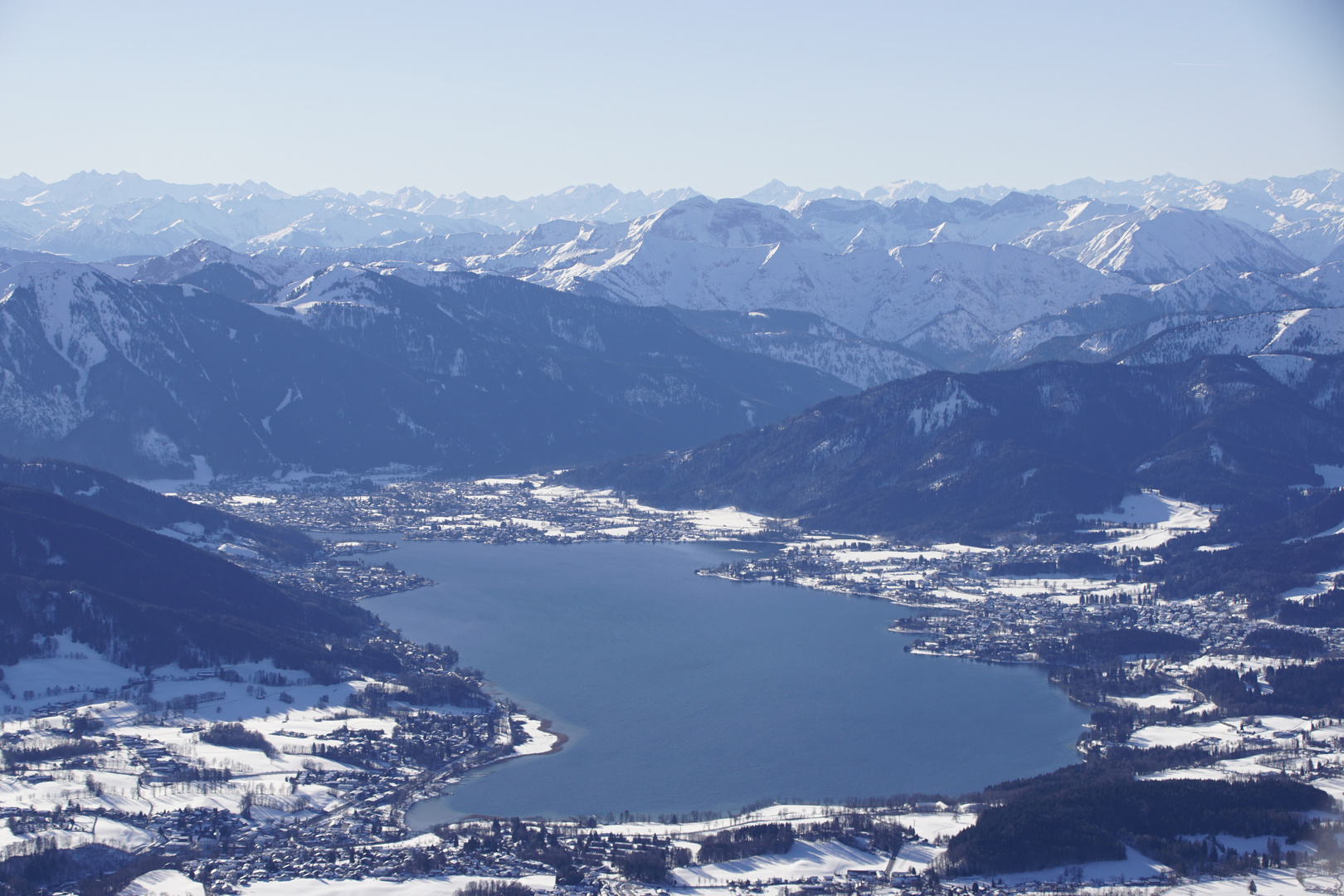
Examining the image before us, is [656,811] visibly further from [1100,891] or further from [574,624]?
[574,624]

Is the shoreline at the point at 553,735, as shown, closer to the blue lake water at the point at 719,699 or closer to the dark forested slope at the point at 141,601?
the blue lake water at the point at 719,699

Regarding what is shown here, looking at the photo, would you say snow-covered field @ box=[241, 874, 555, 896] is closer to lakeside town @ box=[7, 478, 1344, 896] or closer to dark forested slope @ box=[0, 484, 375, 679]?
lakeside town @ box=[7, 478, 1344, 896]

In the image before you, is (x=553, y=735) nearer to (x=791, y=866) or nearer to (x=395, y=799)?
(x=395, y=799)

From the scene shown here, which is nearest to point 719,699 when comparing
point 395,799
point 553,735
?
point 553,735

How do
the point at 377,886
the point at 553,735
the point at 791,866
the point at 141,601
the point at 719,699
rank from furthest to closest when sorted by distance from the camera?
the point at 141,601
the point at 719,699
the point at 553,735
the point at 791,866
the point at 377,886

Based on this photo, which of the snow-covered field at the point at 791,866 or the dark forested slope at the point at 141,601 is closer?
the snow-covered field at the point at 791,866

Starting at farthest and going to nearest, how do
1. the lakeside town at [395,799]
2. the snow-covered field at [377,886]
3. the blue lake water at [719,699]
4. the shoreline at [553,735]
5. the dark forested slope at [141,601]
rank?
the dark forested slope at [141,601]
the shoreline at [553,735]
the blue lake water at [719,699]
the lakeside town at [395,799]
the snow-covered field at [377,886]

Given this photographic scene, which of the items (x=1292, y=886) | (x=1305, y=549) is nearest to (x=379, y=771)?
(x=1292, y=886)

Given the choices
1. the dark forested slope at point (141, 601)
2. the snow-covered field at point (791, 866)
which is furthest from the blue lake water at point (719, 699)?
the dark forested slope at point (141, 601)
